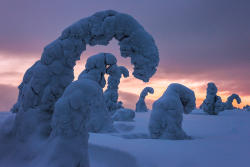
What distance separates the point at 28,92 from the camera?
2859 millimetres

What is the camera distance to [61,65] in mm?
2949

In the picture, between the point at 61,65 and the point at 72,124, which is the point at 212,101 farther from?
the point at 72,124

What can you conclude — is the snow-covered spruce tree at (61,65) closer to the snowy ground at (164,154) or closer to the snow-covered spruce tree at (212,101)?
the snowy ground at (164,154)

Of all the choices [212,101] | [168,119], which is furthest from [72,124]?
[212,101]

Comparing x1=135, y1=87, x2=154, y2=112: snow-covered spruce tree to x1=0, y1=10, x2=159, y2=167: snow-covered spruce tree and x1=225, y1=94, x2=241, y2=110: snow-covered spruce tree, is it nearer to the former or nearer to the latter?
x1=225, y1=94, x2=241, y2=110: snow-covered spruce tree

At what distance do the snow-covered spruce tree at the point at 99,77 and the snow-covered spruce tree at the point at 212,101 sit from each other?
28.6 ft

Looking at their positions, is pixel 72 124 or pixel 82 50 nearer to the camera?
pixel 72 124

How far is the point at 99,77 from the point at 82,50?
2212 mm

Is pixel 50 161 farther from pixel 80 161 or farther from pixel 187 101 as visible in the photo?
pixel 187 101

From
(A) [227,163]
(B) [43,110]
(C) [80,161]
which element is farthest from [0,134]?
(A) [227,163]

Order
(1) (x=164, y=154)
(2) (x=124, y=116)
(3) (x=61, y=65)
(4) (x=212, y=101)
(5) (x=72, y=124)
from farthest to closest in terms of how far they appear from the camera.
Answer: (4) (x=212, y=101) < (2) (x=124, y=116) < (3) (x=61, y=65) < (1) (x=164, y=154) < (5) (x=72, y=124)

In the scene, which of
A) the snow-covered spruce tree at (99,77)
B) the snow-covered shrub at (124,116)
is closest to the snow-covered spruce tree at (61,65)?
the snow-covered spruce tree at (99,77)

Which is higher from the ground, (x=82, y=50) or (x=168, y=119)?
(x=82, y=50)

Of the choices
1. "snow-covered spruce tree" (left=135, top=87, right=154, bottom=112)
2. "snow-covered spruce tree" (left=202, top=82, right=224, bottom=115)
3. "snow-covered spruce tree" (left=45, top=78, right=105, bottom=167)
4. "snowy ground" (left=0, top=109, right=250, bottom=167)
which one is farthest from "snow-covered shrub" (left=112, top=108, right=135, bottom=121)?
"snow-covered spruce tree" (left=202, top=82, right=224, bottom=115)
